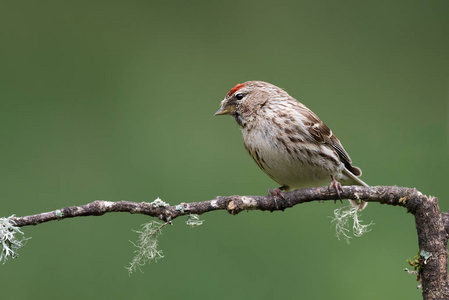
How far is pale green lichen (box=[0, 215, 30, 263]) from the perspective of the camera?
1582 millimetres

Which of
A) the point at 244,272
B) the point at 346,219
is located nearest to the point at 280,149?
the point at 346,219

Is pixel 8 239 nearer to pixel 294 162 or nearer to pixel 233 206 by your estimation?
pixel 233 206

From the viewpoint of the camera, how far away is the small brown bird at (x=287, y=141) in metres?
2.45

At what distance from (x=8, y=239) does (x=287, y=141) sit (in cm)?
Result: 114

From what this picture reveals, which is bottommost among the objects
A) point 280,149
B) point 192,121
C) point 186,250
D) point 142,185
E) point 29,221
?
point 29,221

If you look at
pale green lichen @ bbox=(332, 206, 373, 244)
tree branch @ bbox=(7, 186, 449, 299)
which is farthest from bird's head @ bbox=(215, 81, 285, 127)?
tree branch @ bbox=(7, 186, 449, 299)

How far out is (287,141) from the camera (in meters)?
2.46

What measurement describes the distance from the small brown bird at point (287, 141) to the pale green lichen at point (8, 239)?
106 cm

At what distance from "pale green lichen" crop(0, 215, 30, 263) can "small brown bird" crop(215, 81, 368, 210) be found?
1.06 m

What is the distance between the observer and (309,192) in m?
1.89

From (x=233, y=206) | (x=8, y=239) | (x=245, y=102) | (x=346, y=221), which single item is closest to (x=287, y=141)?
(x=245, y=102)

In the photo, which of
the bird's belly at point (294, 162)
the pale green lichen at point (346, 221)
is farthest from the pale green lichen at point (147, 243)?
the bird's belly at point (294, 162)

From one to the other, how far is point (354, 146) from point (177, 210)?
1880 millimetres

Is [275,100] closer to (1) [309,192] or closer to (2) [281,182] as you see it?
(2) [281,182]
